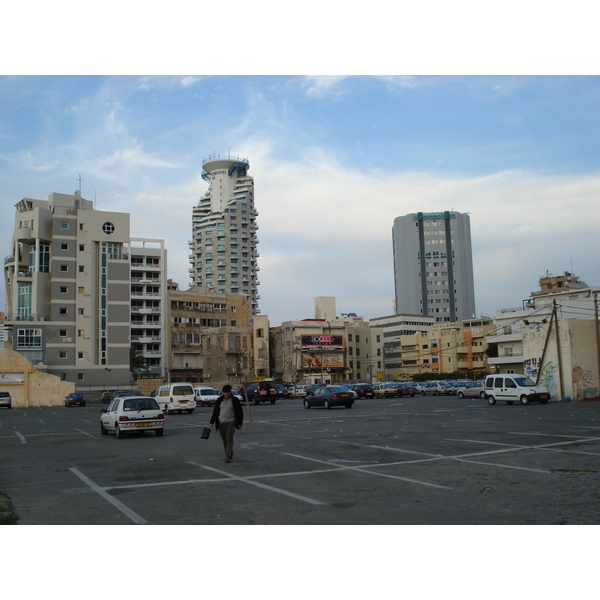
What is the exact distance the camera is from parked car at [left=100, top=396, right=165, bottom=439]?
22.0m

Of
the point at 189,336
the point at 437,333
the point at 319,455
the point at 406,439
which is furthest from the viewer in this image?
Answer: the point at 437,333

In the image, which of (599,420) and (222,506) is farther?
(599,420)

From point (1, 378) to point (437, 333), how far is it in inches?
2947

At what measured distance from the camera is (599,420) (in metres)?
23.0

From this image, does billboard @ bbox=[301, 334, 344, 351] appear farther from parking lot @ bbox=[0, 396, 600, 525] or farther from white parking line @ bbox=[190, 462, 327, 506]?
white parking line @ bbox=[190, 462, 327, 506]

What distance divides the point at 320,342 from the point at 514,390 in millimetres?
67575

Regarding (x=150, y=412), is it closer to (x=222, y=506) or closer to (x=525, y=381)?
(x=222, y=506)

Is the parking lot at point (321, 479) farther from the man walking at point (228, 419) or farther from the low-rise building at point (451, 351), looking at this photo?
the low-rise building at point (451, 351)

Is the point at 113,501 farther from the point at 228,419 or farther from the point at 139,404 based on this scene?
the point at 139,404

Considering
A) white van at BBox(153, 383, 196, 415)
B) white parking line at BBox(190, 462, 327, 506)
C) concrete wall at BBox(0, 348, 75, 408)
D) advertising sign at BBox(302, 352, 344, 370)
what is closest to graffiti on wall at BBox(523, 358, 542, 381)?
white van at BBox(153, 383, 196, 415)

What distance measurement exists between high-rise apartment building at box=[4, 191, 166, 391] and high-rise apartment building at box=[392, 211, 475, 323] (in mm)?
100976

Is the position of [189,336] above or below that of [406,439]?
above

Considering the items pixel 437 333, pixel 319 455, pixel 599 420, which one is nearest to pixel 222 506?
pixel 319 455

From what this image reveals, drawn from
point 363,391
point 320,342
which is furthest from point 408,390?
point 320,342
